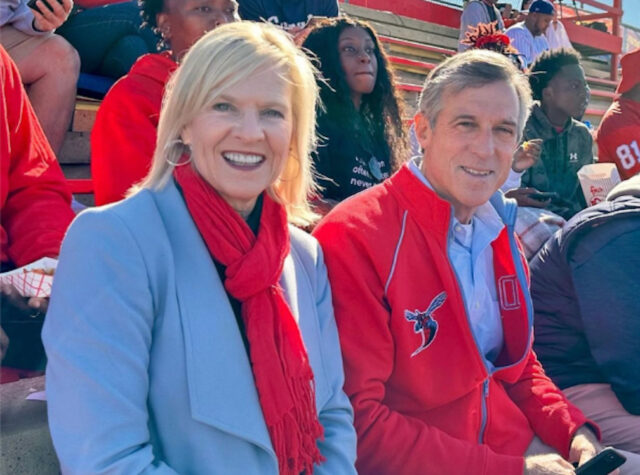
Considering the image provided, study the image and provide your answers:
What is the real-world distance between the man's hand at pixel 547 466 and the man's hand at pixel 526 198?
7.14ft

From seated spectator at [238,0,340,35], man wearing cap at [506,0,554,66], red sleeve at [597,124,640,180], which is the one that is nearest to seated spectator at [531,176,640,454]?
seated spectator at [238,0,340,35]

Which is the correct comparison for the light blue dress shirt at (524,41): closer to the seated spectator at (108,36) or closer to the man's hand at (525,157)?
the man's hand at (525,157)

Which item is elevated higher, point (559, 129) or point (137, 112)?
point (137, 112)

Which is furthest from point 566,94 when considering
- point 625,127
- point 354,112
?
point 354,112

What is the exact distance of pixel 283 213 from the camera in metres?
1.86

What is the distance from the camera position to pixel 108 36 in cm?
375

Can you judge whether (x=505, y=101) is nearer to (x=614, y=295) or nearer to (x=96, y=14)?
(x=614, y=295)

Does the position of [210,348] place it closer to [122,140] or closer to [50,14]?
[122,140]

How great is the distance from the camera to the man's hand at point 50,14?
3146 mm

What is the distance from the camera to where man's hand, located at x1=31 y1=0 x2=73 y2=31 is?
3.15 m

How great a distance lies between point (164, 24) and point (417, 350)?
1914mm

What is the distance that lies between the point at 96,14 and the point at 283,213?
8.09ft

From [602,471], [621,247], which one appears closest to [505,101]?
[621,247]

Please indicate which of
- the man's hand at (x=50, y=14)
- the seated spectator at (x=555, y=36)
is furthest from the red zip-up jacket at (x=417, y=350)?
the seated spectator at (x=555, y=36)
